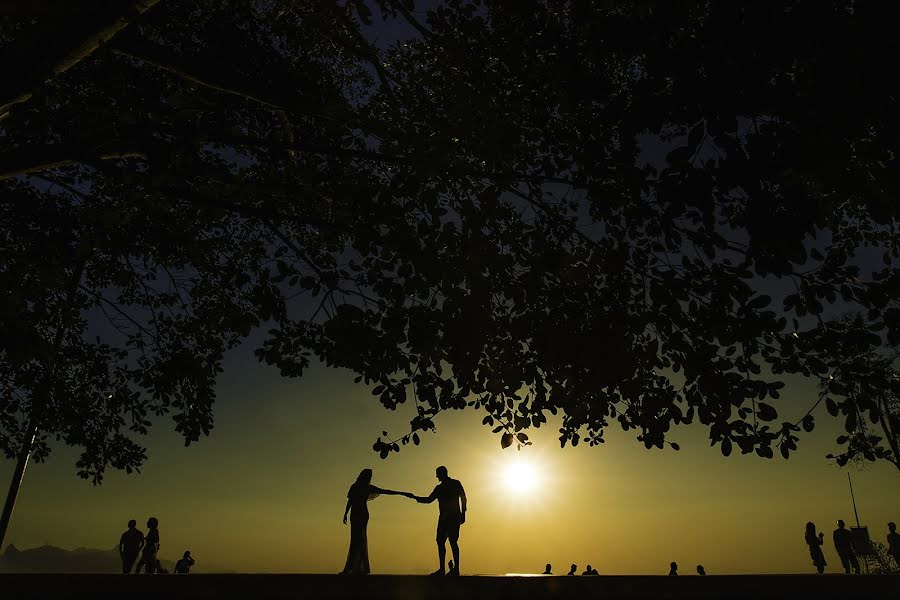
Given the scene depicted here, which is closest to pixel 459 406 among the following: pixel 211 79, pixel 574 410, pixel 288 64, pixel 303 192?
pixel 574 410

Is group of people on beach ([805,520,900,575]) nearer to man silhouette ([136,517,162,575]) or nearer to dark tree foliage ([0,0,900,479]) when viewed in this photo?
dark tree foliage ([0,0,900,479])

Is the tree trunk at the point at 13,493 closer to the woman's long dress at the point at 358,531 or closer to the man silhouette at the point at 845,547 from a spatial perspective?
the woman's long dress at the point at 358,531

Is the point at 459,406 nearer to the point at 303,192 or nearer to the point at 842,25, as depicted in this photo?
the point at 303,192

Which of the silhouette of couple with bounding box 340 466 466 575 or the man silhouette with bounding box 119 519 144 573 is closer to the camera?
the silhouette of couple with bounding box 340 466 466 575

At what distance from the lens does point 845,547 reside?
20.3 metres

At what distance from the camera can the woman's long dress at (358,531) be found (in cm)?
1211

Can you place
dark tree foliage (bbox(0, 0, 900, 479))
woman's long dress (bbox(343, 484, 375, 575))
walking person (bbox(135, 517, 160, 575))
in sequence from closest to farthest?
dark tree foliage (bbox(0, 0, 900, 479)) → woman's long dress (bbox(343, 484, 375, 575)) → walking person (bbox(135, 517, 160, 575))

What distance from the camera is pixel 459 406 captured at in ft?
27.9

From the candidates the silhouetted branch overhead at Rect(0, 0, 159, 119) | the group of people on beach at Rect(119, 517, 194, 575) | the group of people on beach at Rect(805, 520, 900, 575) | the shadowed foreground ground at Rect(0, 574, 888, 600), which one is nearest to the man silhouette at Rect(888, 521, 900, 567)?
the group of people on beach at Rect(805, 520, 900, 575)

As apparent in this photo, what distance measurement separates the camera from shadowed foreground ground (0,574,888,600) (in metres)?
5.66

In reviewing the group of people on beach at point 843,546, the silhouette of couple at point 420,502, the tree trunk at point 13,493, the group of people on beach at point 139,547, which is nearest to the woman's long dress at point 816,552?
the group of people on beach at point 843,546

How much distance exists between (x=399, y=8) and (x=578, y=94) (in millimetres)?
4705

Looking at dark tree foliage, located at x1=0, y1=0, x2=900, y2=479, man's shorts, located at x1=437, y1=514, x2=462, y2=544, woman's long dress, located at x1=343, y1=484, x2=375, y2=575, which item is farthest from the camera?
woman's long dress, located at x1=343, y1=484, x2=375, y2=575

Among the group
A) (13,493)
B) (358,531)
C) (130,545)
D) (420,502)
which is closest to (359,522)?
(358,531)
